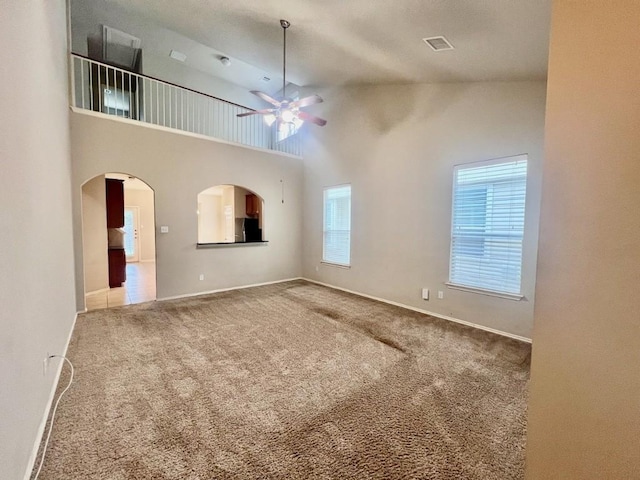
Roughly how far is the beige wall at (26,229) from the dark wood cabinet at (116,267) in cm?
400

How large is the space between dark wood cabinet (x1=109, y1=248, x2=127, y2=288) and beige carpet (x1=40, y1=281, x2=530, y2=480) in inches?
111

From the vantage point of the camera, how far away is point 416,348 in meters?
3.16

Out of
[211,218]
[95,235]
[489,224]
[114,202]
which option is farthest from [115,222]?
[489,224]

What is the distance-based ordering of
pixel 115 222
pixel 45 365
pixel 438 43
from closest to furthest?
pixel 45 365 → pixel 438 43 → pixel 115 222

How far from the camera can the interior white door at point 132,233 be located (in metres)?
10.2

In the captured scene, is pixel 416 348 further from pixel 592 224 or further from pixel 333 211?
pixel 333 211

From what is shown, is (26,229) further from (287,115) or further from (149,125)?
(149,125)

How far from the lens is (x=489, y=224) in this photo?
12.2 ft

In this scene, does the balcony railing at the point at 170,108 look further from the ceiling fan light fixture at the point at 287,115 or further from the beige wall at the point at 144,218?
the beige wall at the point at 144,218

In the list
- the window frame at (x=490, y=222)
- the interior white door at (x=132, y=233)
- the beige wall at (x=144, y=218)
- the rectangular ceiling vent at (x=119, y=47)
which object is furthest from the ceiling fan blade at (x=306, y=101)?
the interior white door at (x=132, y=233)

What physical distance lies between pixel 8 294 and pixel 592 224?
2445 millimetres

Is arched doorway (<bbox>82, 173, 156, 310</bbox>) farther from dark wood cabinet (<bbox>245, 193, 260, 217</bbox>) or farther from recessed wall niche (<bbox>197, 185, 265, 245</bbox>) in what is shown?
dark wood cabinet (<bbox>245, 193, 260, 217</bbox>)

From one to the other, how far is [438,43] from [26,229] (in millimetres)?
3957

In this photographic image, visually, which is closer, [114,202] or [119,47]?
[119,47]
